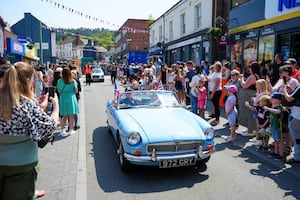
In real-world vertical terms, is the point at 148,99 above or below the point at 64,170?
above

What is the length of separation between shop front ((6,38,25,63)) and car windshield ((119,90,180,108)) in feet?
68.5

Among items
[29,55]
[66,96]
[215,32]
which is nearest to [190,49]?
[215,32]

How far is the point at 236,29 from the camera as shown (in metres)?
14.8

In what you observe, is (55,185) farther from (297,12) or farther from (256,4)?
(256,4)

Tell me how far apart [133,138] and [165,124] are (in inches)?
27.5

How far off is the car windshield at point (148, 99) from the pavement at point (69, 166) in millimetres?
1426

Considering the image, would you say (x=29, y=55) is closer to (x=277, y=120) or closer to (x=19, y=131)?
(x=277, y=120)

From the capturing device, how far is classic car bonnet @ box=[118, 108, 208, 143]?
4.54m

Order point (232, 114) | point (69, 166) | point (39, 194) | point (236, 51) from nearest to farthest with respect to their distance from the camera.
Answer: point (39, 194), point (69, 166), point (232, 114), point (236, 51)

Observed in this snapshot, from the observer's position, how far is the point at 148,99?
6.26 m

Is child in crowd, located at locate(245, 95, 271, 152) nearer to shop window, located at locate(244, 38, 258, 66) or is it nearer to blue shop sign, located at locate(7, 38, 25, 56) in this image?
shop window, located at locate(244, 38, 258, 66)

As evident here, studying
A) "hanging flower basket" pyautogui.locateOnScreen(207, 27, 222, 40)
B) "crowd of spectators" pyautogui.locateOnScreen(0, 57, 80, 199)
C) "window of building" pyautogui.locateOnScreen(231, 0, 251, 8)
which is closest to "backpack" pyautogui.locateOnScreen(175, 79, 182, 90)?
"window of building" pyautogui.locateOnScreen(231, 0, 251, 8)

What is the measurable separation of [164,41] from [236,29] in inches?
631

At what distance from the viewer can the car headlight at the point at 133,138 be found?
14.7ft
